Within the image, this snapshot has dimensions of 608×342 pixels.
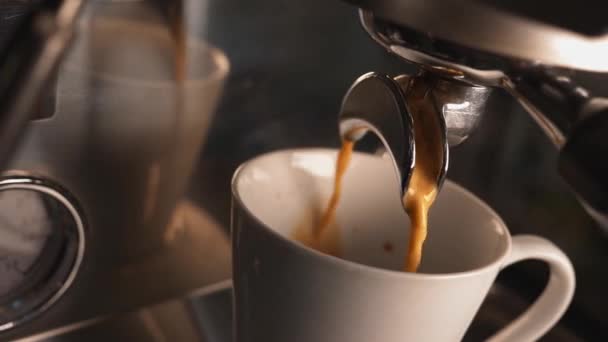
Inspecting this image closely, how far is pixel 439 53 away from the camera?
7.8 inches

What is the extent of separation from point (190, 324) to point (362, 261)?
9cm

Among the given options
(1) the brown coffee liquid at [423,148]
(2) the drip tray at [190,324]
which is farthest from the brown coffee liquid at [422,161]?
(2) the drip tray at [190,324]

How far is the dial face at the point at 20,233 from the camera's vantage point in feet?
1.00

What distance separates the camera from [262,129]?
41cm

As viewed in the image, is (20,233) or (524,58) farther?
(20,233)

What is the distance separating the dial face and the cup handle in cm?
19

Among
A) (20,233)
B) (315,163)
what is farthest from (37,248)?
(315,163)

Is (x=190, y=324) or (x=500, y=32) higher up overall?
(x=500, y=32)

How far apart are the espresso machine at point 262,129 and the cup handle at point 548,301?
6 cm

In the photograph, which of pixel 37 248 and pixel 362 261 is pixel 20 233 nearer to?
pixel 37 248

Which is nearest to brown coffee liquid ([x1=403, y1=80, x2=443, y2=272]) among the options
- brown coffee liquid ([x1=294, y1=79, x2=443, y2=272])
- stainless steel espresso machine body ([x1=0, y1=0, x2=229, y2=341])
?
brown coffee liquid ([x1=294, y1=79, x2=443, y2=272])

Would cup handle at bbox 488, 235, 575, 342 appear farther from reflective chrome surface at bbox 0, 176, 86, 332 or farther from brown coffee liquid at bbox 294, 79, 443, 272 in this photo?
reflective chrome surface at bbox 0, 176, 86, 332

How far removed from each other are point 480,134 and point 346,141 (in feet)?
0.47

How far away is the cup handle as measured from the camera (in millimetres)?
283
